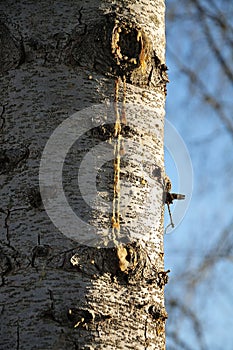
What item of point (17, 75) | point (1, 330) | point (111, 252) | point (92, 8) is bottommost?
point (1, 330)

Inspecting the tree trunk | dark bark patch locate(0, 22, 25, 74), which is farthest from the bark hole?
dark bark patch locate(0, 22, 25, 74)

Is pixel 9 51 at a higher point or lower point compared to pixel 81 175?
higher

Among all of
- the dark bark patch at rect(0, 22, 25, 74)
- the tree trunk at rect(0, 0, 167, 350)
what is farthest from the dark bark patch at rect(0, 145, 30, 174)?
the dark bark patch at rect(0, 22, 25, 74)

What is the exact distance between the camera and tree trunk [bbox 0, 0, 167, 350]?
3.74 ft

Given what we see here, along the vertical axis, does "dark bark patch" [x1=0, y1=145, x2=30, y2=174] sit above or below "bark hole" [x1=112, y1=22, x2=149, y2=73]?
below

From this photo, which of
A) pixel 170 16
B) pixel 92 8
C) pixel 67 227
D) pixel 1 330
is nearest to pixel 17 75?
pixel 92 8

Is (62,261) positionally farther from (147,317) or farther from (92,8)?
(92,8)

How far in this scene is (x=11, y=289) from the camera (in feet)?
3.77

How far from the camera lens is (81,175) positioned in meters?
1.20

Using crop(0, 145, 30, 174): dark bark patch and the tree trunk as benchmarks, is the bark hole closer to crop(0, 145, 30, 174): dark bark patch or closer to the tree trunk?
the tree trunk

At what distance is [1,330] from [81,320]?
0.11 meters

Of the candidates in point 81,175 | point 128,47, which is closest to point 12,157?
point 81,175

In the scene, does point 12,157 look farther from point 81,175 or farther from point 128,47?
point 128,47

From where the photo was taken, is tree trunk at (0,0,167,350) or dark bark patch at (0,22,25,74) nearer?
tree trunk at (0,0,167,350)
